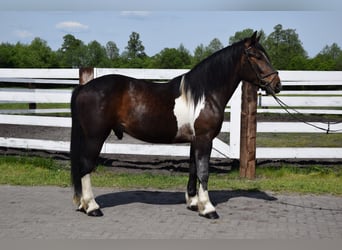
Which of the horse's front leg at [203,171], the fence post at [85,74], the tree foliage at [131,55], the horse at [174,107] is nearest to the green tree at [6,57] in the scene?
the tree foliage at [131,55]

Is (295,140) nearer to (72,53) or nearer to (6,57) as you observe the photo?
(72,53)

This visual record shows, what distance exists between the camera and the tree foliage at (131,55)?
18062mm

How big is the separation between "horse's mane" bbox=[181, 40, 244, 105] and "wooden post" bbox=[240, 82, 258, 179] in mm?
2123

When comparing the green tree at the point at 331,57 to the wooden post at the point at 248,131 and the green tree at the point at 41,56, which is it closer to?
the green tree at the point at 41,56

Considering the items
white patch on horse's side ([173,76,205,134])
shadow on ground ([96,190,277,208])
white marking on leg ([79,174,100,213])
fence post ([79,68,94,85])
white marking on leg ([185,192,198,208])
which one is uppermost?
fence post ([79,68,94,85])

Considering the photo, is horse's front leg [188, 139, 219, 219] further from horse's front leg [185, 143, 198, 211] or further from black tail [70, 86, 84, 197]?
black tail [70, 86, 84, 197]

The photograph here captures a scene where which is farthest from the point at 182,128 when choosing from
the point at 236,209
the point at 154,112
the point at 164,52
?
the point at 164,52

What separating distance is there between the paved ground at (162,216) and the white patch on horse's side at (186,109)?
1167 mm

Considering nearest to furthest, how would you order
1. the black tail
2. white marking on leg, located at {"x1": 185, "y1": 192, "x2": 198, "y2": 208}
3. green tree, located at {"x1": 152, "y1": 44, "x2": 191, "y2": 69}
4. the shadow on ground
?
the black tail < white marking on leg, located at {"x1": 185, "y1": 192, "x2": 198, "y2": 208} < the shadow on ground < green tree, located at {"x1": 152, "y1": 44, "x2": 191, "y2": 69}

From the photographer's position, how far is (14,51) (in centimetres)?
1906

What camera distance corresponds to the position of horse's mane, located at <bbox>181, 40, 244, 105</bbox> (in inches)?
223

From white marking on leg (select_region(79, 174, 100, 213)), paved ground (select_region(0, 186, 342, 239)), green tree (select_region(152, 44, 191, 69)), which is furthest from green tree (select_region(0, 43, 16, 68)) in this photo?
white marking on leg (select_region(79, 174, 100, 213))

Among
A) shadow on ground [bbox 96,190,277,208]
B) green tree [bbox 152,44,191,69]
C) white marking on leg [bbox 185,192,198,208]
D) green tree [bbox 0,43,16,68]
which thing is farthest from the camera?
green tree [bbox 152,44,191,69]

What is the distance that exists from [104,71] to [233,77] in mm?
3275
